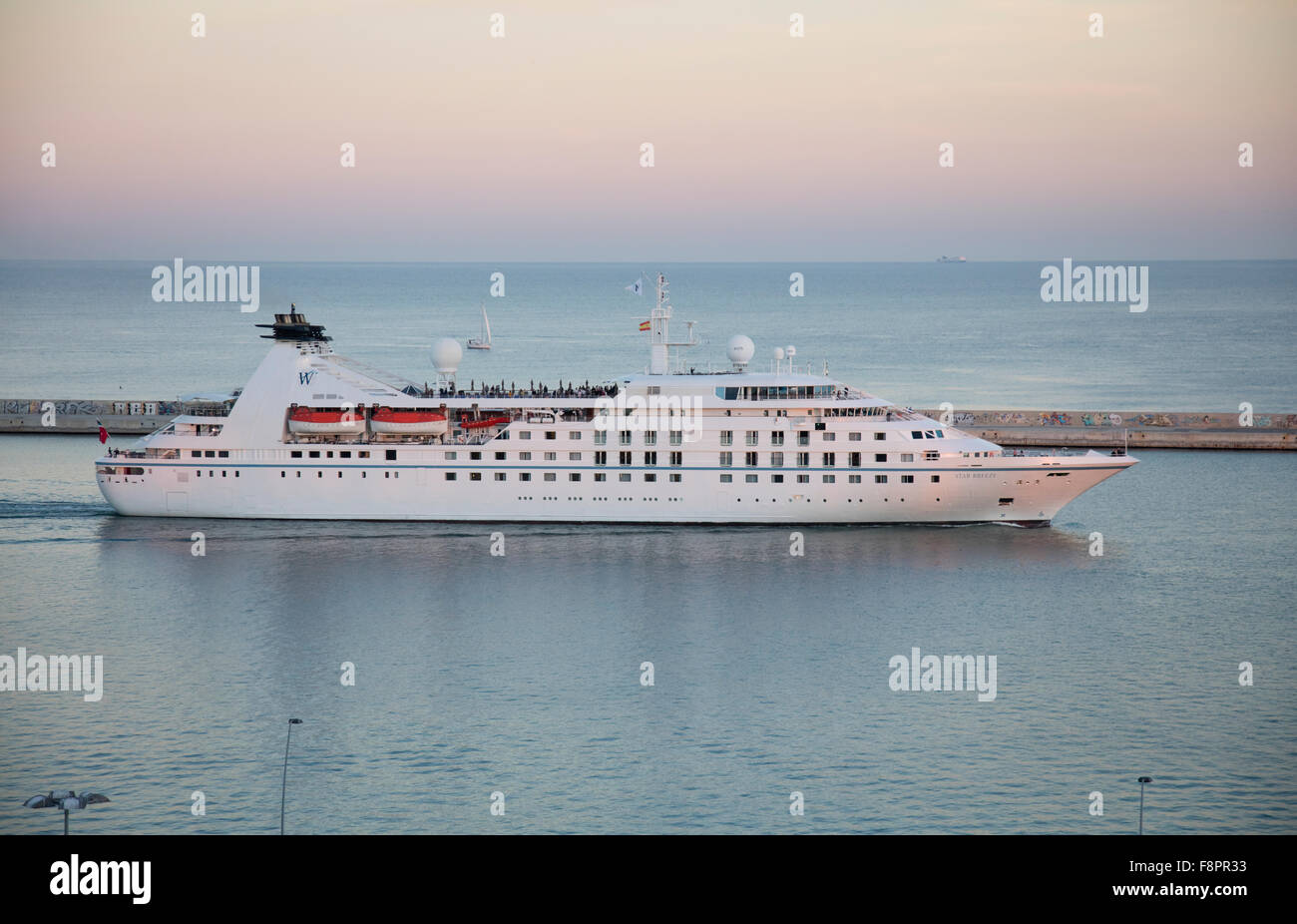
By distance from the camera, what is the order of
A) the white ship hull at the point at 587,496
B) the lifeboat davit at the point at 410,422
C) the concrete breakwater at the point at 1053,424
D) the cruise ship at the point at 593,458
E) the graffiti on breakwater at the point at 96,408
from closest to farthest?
the white ship hull at the point at 587,496 < the cruise ship at the point at 593,458 < the lifeboat davit at the point at 410,422 < the concrete breakwater at the point at 1053,424 < the graffiti on breakwater at the point at 96,408

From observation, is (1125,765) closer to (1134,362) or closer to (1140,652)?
(1140,652)

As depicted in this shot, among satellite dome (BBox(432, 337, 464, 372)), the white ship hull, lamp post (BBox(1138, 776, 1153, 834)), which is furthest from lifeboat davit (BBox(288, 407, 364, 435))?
lamp post (BBox(1138, 776, 1153, 834))

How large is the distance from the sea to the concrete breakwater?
689cm

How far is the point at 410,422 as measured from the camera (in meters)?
52.5

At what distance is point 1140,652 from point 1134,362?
85.0 meters

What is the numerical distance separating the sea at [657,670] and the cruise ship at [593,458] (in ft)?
3.40

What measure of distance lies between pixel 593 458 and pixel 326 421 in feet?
33.6

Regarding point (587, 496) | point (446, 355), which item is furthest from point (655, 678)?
point (446, 355)

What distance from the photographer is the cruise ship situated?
49.7m

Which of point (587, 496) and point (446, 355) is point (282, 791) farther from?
point (446, 355)

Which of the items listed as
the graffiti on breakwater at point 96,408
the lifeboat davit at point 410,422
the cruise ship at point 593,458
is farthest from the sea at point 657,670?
the graffiti on breakwater at point 96,408

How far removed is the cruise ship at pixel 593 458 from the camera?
49.7m

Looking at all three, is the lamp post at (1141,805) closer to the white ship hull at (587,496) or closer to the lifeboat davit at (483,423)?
the white ship hull at (587,496)
